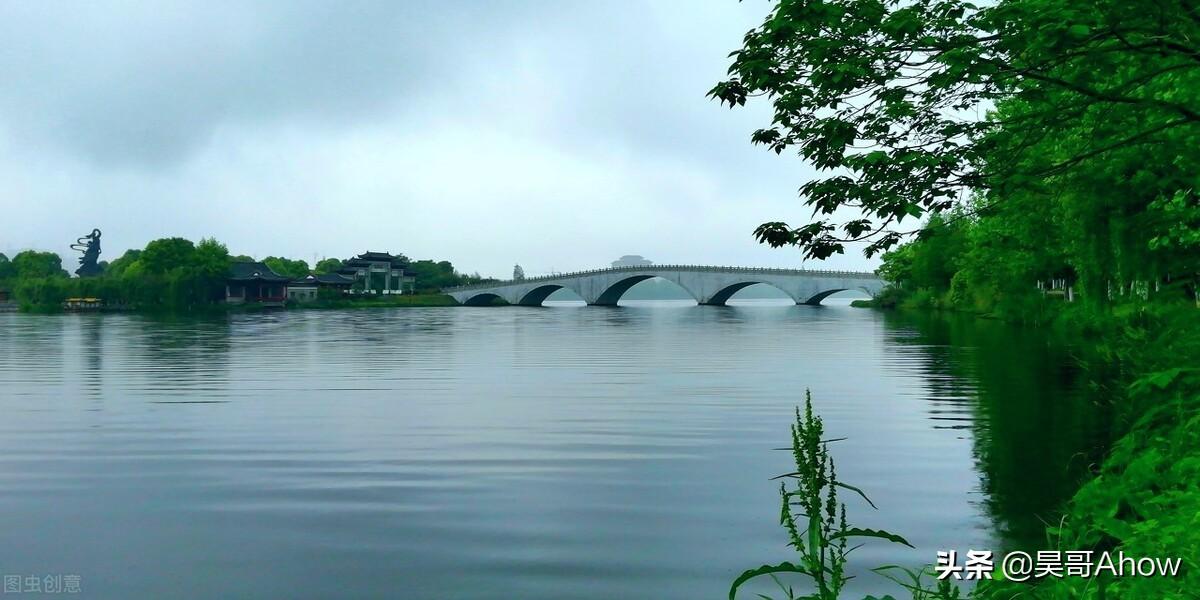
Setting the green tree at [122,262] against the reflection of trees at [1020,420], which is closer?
the reflection of trees at [1020,420]

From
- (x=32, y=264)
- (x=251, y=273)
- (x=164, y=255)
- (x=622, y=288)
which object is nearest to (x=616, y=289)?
(x=622, y=288)

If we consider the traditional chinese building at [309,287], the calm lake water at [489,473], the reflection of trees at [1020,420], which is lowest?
the calm lake water at [489,473]

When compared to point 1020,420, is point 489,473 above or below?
below

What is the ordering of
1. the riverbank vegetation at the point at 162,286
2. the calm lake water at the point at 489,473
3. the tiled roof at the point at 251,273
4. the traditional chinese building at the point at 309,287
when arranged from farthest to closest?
the traditional chinese building at the point at 309,287 < the tiled roof at the point at 251,273 < the riverbank vegetation at the point at 162,286 < the calm lake water at the point at 489,473

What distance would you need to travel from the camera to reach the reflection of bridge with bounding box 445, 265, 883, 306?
11481 centimetres

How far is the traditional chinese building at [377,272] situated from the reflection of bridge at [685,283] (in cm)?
1053

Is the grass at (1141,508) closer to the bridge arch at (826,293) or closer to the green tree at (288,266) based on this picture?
the bridge arch at (826,293)

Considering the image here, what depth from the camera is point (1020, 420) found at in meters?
16.0

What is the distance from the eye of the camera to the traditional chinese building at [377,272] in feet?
484

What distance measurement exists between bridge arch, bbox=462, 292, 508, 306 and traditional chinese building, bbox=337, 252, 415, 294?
41.8 feet

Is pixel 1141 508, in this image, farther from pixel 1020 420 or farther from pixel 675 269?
pixel 675 269

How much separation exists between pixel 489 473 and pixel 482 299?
447ft

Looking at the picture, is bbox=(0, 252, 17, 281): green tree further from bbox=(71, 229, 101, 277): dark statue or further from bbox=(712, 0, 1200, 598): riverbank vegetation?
bbox=(712, 0, 1200, 598): riverbank vegetation

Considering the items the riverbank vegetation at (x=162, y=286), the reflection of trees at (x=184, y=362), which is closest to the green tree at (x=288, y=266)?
the riverbank vegetation at (x=162, y=286)
